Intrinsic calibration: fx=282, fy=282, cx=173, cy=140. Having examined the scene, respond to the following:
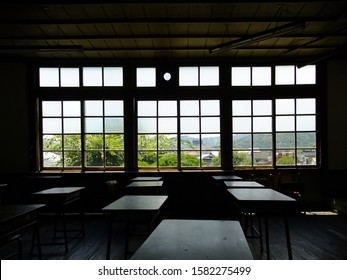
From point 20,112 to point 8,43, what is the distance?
1.57 m

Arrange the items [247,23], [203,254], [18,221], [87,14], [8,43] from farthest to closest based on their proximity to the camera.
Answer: [8,43] < [247,23] < [87,14] < [18,221] < [203,254]

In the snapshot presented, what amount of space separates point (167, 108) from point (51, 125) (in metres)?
2.76

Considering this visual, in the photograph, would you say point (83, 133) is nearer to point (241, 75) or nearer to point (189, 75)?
point (189, 75)

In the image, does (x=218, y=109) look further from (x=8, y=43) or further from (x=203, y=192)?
(x=8, y=43)

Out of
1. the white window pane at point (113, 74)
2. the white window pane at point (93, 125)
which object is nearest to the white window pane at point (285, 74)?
the white window pane at point (113, 74)

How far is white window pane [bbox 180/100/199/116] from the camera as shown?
263 inches

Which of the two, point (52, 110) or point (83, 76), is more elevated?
point (83, 76)

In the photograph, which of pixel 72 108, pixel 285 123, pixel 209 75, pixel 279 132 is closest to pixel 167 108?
pixel 209 75

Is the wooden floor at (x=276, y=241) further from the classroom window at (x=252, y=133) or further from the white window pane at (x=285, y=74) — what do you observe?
the white window pane at (x=285, y=74)

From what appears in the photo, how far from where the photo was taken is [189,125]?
6.67 metres

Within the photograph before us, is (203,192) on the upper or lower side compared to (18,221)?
lower

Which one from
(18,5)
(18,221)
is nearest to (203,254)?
(18,221)

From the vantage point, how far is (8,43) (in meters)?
5.65

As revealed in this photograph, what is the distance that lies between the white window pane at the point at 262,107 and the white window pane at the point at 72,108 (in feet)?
13.6
